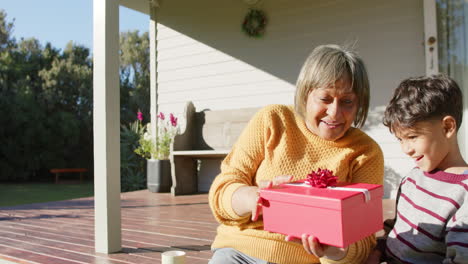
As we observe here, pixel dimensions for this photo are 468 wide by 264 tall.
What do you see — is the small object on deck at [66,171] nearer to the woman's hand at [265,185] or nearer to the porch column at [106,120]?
the porch column at [106,120]

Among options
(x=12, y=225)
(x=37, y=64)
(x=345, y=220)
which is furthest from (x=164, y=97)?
(x=37, y=64)

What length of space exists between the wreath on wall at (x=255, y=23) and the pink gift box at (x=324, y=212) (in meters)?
3.88

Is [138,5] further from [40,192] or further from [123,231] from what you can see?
[40,192]

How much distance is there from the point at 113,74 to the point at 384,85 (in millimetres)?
2868

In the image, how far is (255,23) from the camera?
466 centimetres

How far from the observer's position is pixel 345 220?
0.86 metres

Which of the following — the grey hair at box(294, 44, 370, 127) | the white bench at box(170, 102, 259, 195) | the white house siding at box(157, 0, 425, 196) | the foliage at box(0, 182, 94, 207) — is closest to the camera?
the grey hair at box(294, 44, 370, 127)

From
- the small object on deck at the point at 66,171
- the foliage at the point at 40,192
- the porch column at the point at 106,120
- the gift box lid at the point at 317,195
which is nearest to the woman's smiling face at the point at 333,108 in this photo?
the gift box lid at the point at 317,195

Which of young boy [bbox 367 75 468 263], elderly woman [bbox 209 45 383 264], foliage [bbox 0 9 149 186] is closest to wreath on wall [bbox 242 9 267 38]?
elderly woman [bbox 209 45 383 264]

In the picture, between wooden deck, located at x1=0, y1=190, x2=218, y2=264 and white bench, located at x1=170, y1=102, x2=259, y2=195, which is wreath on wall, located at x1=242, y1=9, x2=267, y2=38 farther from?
wooden deck, located at x1=0, y1=190, x2=218, y2=264

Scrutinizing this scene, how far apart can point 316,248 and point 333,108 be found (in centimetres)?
45

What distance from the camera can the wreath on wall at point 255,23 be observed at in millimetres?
4645

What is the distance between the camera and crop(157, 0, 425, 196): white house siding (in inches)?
153

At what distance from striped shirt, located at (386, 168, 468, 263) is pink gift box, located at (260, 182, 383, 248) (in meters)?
0.15
